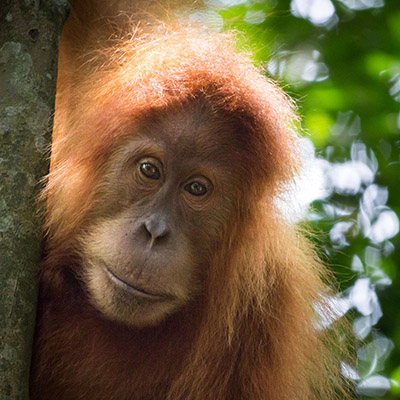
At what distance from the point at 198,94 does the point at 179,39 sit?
1.26 ft

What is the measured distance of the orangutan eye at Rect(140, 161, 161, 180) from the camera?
303cm

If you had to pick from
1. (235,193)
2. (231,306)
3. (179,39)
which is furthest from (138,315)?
(179,39)

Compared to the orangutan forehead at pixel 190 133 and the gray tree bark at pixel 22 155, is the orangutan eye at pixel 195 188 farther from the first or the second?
the gray tree bark at pixel 22 155

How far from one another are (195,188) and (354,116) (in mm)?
2193

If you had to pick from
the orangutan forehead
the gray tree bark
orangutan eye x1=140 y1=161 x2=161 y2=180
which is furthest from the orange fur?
the gray tree bark

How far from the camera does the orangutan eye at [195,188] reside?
121 inches

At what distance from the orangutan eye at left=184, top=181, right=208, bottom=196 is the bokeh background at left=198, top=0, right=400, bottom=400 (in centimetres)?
162

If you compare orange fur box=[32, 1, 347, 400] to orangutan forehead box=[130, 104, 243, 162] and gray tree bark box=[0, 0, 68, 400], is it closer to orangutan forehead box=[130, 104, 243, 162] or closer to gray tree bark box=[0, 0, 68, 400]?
orangutan forehead box=[130, 104, 243, 162]

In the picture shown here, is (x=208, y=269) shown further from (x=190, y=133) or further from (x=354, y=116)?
(x=354, y=116)

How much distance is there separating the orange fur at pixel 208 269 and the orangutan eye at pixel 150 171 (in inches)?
8.0

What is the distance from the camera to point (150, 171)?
303 centimetres

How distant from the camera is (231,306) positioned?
3289 mm

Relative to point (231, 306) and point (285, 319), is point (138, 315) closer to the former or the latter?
point (231, 306)

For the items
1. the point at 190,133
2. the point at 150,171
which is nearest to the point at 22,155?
the point at 150,171
